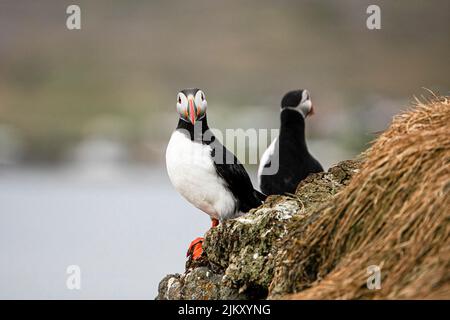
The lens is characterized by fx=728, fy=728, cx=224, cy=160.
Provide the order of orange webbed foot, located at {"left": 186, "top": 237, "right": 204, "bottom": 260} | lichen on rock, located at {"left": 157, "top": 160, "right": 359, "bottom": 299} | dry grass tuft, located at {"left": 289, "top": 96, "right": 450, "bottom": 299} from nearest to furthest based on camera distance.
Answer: dry grass tuft, located at {"left": 289, "top": 96, "right": 450, "bottom": 299} → lichen on rock, located at {"left": 157, "top": 160, "right": 359, "bottom": 299} → orange webbed foot, located at {"left": 186, "top": 237, "right": 204, "bottom": 260}

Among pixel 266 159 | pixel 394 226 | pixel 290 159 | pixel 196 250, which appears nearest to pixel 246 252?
pixel 196 250

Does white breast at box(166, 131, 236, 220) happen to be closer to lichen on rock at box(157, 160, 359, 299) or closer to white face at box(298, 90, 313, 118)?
lichen on rock at box(157, 160, 359, 299)

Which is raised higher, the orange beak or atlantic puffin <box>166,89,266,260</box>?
the orange beak

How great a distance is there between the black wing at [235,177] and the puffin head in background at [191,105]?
0.66 ft

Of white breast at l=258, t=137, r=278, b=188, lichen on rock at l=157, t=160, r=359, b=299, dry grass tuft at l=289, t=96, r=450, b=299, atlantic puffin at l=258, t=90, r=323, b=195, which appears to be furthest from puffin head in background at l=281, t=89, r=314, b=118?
dry grass tuft at l=289, t=96, r=450, b=299

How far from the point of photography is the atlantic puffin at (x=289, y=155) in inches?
200

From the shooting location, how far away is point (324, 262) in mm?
2416

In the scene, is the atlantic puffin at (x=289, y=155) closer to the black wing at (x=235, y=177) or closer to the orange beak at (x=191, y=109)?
the black wing at (x=235, y=177)

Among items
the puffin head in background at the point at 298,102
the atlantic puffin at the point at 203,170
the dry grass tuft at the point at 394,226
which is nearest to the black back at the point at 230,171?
the atlantic puffin at the point at 203,170

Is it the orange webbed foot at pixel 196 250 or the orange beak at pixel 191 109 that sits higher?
the orange beak at pixel 191 109

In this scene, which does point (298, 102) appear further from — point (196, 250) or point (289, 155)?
point (196, 250)

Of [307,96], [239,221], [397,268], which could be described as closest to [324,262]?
[397,268]

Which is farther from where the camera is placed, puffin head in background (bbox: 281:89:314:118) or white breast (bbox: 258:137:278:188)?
puffin head in background (bbox: 281:89:314:118)

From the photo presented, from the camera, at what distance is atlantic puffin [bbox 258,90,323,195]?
509cm
